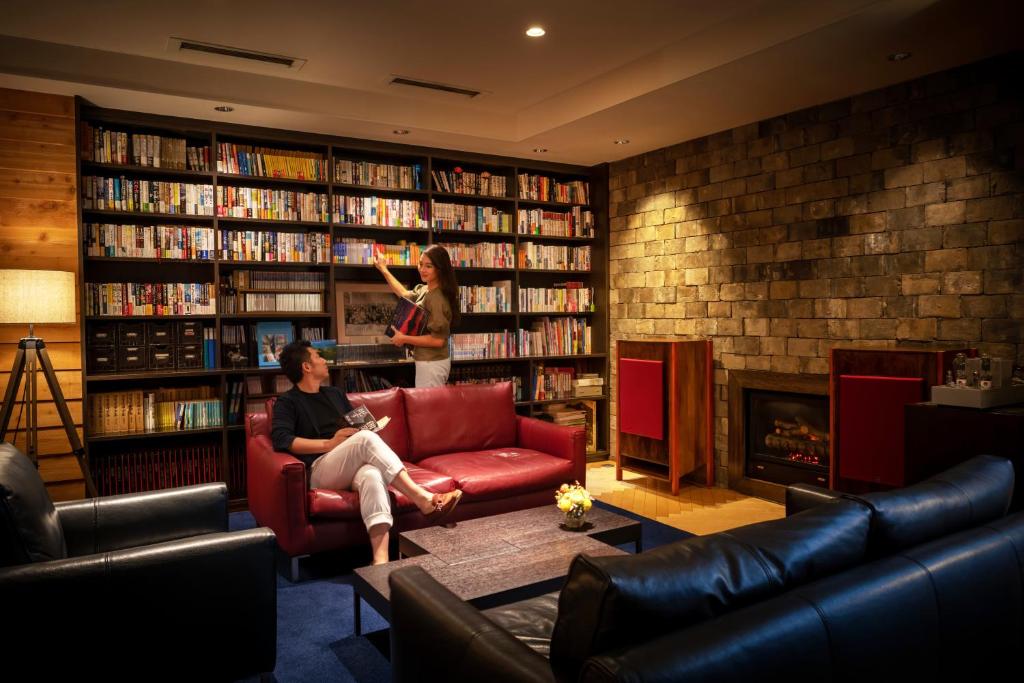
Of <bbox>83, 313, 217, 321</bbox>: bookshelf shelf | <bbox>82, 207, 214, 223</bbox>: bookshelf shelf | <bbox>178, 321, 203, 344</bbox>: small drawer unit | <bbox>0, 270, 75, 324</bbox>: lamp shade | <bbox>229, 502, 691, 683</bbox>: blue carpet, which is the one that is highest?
<bbox>82, 207, 214, 223</bbox>: bookshelf shelf

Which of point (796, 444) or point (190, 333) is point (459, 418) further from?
point (796, 444)

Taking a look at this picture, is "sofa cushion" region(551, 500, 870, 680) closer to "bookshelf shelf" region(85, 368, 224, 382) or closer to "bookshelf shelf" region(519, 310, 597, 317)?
"bookshelf shelf" region(85, 368, 224, 382)

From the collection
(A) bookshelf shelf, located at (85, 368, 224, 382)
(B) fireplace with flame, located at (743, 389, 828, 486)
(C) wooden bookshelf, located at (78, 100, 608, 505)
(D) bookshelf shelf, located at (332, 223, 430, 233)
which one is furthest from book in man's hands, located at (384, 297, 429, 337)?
(B) fireplace with flame, located at (743, 389, 828, 486)

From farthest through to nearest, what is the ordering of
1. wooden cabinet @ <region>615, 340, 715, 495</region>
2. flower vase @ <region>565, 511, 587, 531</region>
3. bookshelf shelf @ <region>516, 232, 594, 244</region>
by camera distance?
bookshelf shelf @ <region>516, 232, 594, 244</region>
wooden cabinet @ <region>615, 340, 715, 495</region>
flower vase @ <region>565, 511, 587, 531</region>

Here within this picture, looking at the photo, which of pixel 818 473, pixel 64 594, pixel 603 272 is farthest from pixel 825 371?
pixel 64 594

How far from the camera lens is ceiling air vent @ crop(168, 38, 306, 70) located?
383 cm

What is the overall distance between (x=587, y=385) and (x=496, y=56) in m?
3.09

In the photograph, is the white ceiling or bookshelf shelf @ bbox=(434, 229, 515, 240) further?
bookshelf shelf @ bbox=(434, 229, 515, 240)

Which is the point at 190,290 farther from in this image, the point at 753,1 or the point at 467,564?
the point at 753,1

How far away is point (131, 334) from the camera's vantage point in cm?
446

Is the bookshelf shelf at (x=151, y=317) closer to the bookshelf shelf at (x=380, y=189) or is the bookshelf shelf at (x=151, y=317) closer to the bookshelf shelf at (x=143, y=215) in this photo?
the bookshelf shelf at (x=143, y=215)

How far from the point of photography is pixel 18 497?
1916 millimetres

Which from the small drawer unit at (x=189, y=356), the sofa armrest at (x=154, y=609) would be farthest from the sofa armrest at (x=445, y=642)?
the small drawer unit at (x=189, y=356)

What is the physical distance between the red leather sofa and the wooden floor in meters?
0.75
